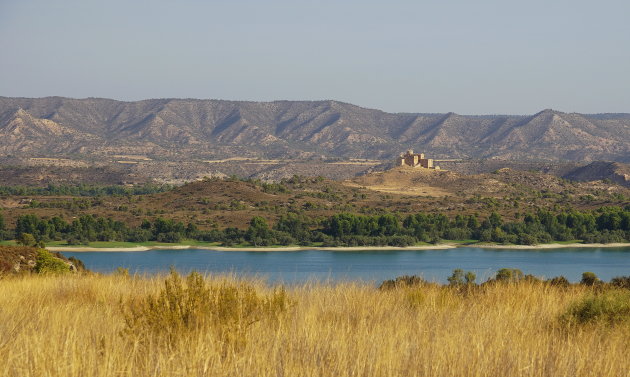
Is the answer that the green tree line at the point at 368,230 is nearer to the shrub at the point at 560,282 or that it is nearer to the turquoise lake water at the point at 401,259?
the turquoise lake water at the point at 401,259

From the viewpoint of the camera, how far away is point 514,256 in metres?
74.7

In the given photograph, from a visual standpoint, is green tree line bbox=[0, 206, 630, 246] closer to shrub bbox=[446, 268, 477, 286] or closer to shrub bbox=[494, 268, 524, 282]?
shrub bbox=[446, 268, 477, 286]

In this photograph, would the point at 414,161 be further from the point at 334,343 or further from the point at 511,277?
the point at 334,343

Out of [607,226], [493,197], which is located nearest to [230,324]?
[607,226]

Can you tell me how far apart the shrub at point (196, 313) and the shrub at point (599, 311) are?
2.64m

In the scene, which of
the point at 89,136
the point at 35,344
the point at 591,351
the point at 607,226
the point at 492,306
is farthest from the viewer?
the point at 89,136

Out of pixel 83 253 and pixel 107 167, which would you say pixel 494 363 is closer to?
pixel 83 253

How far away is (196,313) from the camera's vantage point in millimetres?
6074

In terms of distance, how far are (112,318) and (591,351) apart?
3.61 m

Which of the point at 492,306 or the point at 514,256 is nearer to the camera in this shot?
the point at 492,306

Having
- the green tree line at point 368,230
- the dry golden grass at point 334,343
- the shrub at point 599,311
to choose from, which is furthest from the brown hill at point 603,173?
the dry golden grass at point 334,343

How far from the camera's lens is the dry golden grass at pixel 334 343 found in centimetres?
489

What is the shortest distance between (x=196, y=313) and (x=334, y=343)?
3.69 ft

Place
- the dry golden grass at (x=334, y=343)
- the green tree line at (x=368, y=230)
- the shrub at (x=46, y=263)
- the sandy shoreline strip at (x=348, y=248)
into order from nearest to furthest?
the dry golden grass at (x=334, y=343) < the shrub at (x=46, y=263) < the sandy shoreline strip at (x=348, y=248) < the green tree line at (x=368, y=230)
